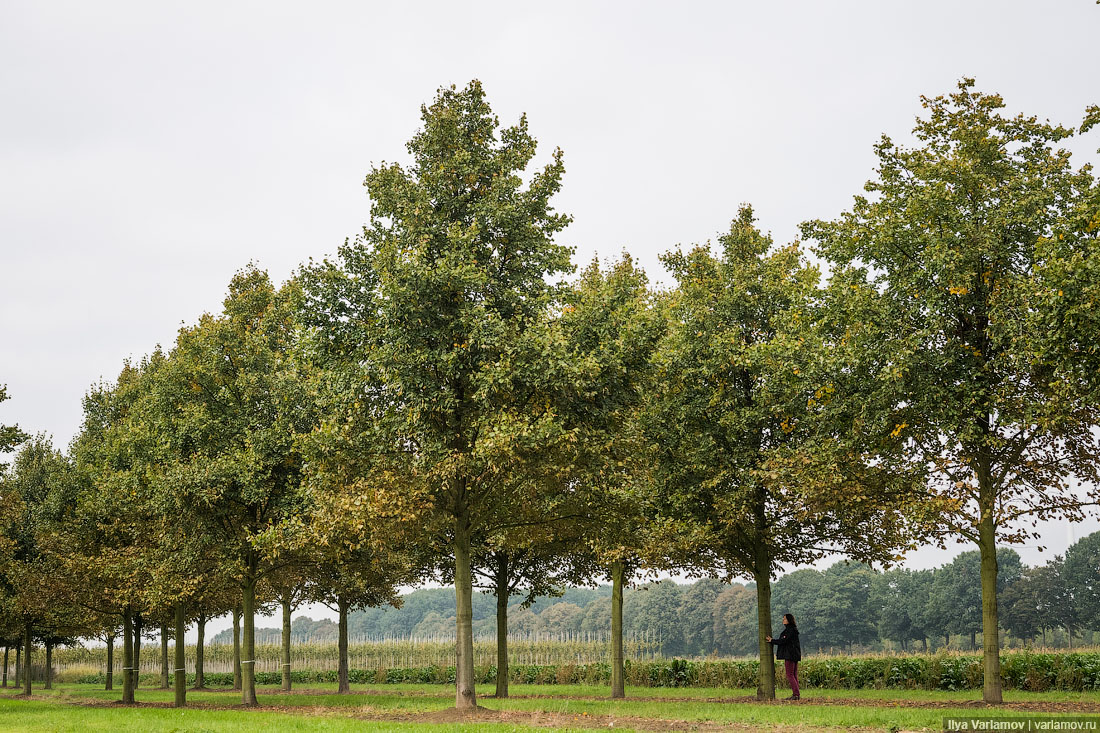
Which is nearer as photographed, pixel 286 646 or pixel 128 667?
pixel 128 667

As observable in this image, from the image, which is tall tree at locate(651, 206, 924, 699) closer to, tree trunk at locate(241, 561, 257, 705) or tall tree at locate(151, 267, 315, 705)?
tall tree at locate(151, 267, 315, 705)

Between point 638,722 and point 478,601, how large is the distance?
6321 inches

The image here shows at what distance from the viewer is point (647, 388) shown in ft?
63.6

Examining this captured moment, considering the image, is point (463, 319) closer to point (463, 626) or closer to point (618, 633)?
point (463, 626)

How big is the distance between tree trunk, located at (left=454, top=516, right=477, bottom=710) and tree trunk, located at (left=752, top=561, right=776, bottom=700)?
8.31 m

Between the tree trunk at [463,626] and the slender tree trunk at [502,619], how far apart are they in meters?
6.57

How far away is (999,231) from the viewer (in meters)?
18.1

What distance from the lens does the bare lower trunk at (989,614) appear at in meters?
17.7

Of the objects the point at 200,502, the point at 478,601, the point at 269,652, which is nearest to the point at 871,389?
the point at 200,502

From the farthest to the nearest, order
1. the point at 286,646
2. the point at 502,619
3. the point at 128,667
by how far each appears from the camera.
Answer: the point at 286,646 → the point at 128,667 → the point at 502,619

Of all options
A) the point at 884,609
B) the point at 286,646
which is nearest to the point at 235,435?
the point at 286,646

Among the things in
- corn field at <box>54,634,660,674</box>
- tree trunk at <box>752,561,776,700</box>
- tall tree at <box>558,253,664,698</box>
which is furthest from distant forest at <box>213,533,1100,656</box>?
tall tree at <box>558,253,664,698</box>

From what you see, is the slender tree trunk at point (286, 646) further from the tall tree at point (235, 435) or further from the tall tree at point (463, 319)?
the tall tree at point (463, 319)

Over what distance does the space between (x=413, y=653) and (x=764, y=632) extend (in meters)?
36.6
